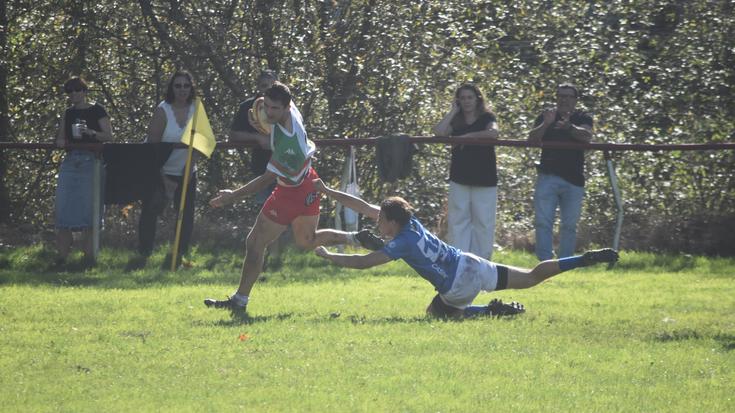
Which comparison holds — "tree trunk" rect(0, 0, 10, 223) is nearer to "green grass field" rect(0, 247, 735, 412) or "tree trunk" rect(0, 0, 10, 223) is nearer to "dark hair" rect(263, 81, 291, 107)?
"green grass field" rect(0, 247, 735, 412)

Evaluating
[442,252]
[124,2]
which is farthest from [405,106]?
[442,252]

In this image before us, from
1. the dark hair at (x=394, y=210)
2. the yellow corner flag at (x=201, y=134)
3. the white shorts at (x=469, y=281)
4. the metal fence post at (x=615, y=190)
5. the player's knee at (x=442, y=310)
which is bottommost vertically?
the player's knee at (x=442, y=310)

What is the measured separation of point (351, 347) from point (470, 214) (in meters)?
4.62

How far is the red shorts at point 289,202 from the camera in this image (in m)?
11.1

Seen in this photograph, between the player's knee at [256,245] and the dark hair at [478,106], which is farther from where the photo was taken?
the dark hair at [478,106]

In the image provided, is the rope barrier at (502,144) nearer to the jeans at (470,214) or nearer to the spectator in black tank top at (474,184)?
the spectator in black tank top at (474,184)

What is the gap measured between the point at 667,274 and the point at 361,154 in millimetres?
4089

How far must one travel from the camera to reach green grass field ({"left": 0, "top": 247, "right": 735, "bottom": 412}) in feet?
25.6

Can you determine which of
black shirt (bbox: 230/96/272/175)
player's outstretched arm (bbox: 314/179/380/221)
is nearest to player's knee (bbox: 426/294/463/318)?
player's outstretched arm (bbox: 314/179/380/221)

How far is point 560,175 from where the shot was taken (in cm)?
1408

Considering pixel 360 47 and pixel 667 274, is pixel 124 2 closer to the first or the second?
pixel 360 47

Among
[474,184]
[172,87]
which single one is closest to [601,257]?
[474,184]

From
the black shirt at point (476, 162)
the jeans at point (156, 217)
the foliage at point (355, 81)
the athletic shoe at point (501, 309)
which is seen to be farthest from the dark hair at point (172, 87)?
the athletic shoe at point (501, 309)

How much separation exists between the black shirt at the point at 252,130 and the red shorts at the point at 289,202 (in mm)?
3134
